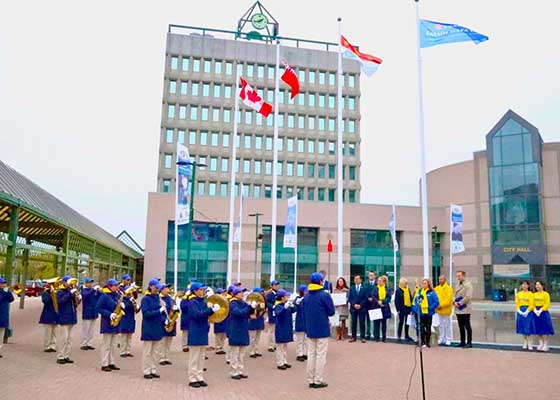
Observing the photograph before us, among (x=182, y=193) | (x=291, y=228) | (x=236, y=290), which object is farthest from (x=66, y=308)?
(x=291, y=228)

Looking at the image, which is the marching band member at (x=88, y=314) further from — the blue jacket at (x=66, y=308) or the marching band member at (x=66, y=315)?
the blue jacket at (x=66, y=308)

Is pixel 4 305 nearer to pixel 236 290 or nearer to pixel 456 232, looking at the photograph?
pixel 236 290

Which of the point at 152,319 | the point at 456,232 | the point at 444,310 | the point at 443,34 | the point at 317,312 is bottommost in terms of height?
the point at 444,310

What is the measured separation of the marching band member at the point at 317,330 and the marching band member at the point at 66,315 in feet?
18.0

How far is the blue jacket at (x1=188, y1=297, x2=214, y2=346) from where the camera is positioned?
9289 mm

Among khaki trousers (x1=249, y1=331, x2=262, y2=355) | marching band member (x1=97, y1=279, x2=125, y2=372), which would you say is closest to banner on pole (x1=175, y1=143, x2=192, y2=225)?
khaki trousers (x1=249, y1=331, x2=262, y2=355)

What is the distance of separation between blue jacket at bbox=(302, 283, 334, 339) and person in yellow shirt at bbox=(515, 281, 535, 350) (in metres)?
7.10

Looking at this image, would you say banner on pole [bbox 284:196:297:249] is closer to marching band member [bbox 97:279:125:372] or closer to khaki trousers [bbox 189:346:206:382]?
marching band member [bbox 97:279:125:372]

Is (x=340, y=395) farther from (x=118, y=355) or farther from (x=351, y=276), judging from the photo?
(x=351, y=276)

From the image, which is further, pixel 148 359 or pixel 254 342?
pixel 254 342

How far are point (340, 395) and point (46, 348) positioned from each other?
7.85 metres

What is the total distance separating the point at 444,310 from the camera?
47.0 feet

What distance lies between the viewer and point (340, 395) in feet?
28.0

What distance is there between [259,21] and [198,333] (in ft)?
211
